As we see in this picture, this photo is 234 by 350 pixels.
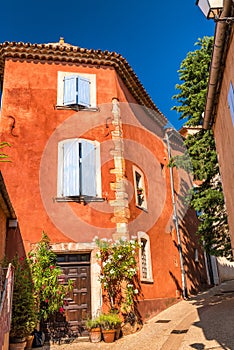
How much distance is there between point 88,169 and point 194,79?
5.88 metres

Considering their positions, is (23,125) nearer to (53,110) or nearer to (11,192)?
(53,110)

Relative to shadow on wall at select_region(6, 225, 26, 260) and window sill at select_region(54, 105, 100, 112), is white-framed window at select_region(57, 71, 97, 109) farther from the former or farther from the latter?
shadow on wall at select_region(6, 225, 26, 260)

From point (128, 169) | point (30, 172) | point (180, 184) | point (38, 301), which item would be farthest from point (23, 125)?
point (180, 184)

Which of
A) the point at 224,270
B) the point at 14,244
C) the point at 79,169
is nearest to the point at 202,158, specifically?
the point at 79,169

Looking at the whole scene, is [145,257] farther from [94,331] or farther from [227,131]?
[227,131]

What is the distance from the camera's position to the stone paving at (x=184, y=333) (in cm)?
734

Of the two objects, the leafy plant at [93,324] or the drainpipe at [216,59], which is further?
the leafy plant at [93,324]

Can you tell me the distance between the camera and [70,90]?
11.6 meters

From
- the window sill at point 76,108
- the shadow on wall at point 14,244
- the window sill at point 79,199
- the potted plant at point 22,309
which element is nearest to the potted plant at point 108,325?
the potted plant at point 22,309

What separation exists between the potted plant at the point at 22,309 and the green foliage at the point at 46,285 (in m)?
0.24

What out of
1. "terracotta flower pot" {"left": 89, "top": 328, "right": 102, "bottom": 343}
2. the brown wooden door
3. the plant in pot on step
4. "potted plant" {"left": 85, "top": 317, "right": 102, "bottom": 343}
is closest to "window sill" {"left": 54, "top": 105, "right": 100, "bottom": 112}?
the plant in pot on step

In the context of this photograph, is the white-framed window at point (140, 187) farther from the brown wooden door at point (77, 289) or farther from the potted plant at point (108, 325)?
the potted plant at point (108, 325)

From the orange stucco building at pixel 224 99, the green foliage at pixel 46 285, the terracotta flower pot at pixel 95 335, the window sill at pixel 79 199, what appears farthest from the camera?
the window sill at pixel 79 199

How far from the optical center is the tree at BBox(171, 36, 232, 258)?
1143 cm
